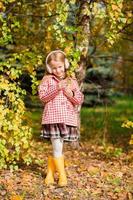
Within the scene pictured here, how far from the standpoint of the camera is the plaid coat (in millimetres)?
5941

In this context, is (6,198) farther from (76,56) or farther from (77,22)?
(77,22)

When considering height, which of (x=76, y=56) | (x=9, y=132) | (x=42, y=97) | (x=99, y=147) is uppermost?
(x=76, y=56)

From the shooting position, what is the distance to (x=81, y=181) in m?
6.26

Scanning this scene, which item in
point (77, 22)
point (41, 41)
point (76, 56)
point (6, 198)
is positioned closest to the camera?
point (6, 198)

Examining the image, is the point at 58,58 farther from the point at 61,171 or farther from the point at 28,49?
the point at 61,171

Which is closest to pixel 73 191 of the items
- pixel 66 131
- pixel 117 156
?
pixel 66 131

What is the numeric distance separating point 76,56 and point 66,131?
91 cm

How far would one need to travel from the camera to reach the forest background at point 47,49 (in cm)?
589

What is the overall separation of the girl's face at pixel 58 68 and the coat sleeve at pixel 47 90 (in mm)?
123

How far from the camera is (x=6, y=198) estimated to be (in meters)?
5.48

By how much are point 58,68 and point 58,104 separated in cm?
44

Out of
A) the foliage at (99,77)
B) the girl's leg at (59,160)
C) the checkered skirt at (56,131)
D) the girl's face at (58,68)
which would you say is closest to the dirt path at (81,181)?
the girl's leg at (59,160)

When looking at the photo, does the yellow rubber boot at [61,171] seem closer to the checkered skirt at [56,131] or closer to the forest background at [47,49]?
the checkered skirt at [56,131]

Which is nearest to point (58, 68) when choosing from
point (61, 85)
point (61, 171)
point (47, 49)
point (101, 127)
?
point (61, 85)
